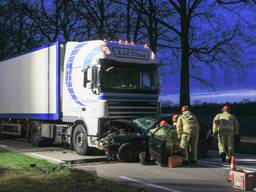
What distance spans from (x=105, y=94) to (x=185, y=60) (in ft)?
39.8

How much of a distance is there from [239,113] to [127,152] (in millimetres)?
19601

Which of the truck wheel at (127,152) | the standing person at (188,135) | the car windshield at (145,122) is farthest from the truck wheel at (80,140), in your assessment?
the standing person at (188,135)

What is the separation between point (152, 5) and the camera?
29984 millimetres

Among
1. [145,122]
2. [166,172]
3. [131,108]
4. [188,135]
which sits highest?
[131,108]

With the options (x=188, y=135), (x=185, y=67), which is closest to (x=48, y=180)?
(x=188, y=135)

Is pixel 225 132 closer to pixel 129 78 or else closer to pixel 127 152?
pixel 127 152

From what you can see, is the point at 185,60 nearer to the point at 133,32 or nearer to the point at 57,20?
the point at 133,32

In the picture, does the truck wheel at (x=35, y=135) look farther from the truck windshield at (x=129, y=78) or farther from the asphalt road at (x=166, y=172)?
the truck windshield at (x=129, y=78)

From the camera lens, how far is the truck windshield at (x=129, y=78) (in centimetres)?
1747

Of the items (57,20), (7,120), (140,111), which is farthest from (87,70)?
(57,20)

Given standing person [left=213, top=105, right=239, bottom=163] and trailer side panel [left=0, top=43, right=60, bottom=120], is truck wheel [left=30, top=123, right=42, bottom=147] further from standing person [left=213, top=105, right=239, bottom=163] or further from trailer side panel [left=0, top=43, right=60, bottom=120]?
standing person [left=213, top=105, right=239, bottom=163]

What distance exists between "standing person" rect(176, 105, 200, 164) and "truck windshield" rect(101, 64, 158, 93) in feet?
8.92

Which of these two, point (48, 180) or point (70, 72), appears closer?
point (48, 180)

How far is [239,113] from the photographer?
3450 centimetres
